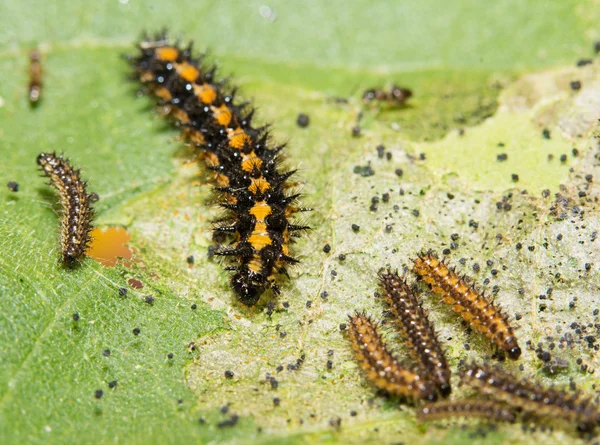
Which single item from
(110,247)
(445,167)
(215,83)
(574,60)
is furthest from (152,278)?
(574,60)

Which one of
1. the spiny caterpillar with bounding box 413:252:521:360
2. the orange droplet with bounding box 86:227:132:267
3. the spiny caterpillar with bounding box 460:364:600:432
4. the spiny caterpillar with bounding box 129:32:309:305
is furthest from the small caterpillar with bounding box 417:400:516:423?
the orange droplet with bounding box 86:227:132:267

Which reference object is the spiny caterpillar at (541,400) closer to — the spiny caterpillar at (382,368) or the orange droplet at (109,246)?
the spiny caterpillar at (382,368)

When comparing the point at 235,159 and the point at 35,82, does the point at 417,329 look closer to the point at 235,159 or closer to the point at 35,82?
Answer: the point at 235,159

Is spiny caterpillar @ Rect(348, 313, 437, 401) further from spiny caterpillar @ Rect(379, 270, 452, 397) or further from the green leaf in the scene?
the green leaf

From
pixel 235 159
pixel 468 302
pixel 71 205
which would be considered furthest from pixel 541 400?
pixel 71 205

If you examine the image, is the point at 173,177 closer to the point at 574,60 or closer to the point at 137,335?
the point at 137,335

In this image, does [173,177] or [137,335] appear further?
[173,177]

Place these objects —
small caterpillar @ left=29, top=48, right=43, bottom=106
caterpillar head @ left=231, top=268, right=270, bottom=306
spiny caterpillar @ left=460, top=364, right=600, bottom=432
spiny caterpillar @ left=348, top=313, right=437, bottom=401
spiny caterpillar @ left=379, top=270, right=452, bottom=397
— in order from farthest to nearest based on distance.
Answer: small caterpillar @ left=29, top=48, right=43, bottom=106 < caterpillar head @ left=231, top=268, right=270, bottom=306 < spiny caterpillar @ left=379, top=270, right=452, bottom=397 < spiny caterpillar @ left=348, top=313, right=437, bottom=401 < spiny caterpillar @ left=460, top=364, right=600, bottom=432
